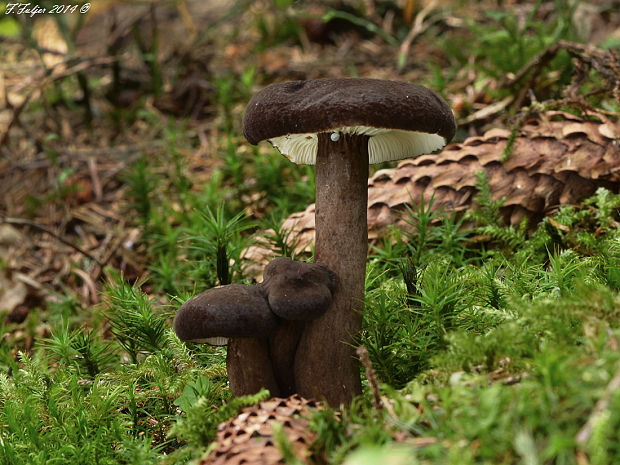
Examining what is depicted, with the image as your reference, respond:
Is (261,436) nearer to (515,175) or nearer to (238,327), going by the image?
(238,327)

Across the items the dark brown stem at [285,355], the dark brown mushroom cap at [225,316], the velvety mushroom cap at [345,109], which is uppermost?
the velvety mushroom cap at [345,109]

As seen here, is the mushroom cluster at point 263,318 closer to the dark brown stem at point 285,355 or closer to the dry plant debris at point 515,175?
the dark brown stem at point 285,355

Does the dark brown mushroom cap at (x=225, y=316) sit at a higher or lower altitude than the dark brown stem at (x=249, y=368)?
higher

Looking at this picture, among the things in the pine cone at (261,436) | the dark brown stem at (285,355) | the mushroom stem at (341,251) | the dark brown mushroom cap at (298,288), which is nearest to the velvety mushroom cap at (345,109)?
the mushroom stem at (341,251)

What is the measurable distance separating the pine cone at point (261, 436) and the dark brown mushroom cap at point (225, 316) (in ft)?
0.82

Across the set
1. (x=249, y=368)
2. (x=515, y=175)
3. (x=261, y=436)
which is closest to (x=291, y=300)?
(x=249, y=368)

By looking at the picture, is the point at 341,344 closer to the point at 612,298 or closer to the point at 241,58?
the point at 612,298

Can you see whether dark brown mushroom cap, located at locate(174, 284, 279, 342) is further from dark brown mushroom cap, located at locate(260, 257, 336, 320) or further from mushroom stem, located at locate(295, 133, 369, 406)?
mushroom stem, located at locate(295, 133, 369, 406)

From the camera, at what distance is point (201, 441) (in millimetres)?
1566

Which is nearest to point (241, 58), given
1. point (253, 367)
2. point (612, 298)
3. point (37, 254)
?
point (37, 254)

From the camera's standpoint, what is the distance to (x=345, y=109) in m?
1.68

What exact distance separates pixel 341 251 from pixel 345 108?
612 mm

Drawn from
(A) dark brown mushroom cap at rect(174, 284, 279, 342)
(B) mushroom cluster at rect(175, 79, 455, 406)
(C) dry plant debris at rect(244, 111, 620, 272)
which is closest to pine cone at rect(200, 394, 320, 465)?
(B) mushroom cluster at rect(175, 79, 455, 406)

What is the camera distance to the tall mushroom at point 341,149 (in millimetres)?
1705
